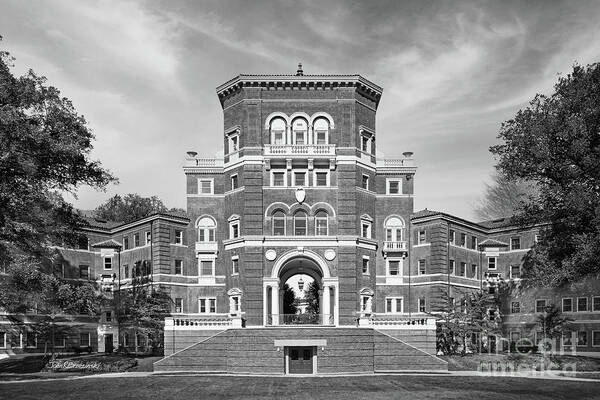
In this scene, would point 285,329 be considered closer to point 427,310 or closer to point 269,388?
point 269,388

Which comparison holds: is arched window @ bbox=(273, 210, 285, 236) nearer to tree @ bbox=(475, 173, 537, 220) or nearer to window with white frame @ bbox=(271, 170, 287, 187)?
window with white frame @ bbox=(271, 170, 287, 187)

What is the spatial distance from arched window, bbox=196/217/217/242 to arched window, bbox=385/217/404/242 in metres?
15.3

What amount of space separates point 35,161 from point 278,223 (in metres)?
22.0

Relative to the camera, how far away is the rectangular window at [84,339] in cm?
6006

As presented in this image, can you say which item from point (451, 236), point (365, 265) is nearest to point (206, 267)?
point (365, 265)

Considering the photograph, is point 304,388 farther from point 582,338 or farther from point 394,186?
point 582,338

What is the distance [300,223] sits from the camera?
51.4 metres

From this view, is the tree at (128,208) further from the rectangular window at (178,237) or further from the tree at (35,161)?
the tree at (35,161)

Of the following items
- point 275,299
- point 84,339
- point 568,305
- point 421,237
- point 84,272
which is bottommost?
point 84,339

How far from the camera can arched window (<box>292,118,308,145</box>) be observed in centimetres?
5250

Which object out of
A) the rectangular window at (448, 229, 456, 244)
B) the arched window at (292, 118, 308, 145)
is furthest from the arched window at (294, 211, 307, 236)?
the rectangular window at (448, 229, 456, 244)

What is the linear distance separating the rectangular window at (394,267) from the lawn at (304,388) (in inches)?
644

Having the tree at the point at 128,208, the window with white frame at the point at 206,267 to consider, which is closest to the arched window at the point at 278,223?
the window with white frame at the point at 206,267

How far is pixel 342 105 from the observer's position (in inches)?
2064
